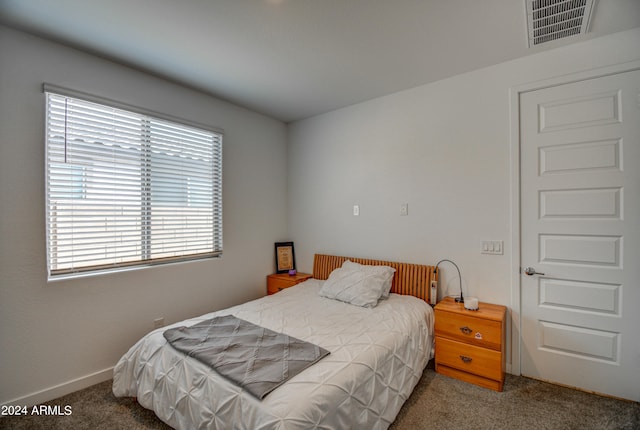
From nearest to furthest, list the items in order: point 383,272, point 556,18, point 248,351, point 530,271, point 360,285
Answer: point 248,351, point 556,18, point 530,271, point 360,285, point 383,272

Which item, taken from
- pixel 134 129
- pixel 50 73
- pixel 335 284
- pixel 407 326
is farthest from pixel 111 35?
pixel 407 326

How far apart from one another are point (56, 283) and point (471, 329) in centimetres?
324

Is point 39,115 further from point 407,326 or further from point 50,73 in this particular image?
point 407,326

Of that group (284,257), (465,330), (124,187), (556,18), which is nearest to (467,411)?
(465,330)

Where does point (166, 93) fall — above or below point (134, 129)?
above

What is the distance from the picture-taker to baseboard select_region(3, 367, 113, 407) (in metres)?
2.01

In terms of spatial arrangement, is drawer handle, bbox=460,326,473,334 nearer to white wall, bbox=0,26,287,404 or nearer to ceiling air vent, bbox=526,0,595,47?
ceiling air vent, bbox=526,0,595,47

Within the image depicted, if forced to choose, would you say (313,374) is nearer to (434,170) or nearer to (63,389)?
(63,389)

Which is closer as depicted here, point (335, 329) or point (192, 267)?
point (335, 329)

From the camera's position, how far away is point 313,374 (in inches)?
58.8

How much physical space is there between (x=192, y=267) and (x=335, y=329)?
175 cm

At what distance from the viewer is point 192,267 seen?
9.84 ft

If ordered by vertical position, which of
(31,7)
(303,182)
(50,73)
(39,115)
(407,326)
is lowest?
(407,326)

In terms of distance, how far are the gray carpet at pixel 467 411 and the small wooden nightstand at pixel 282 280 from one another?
180 cm
